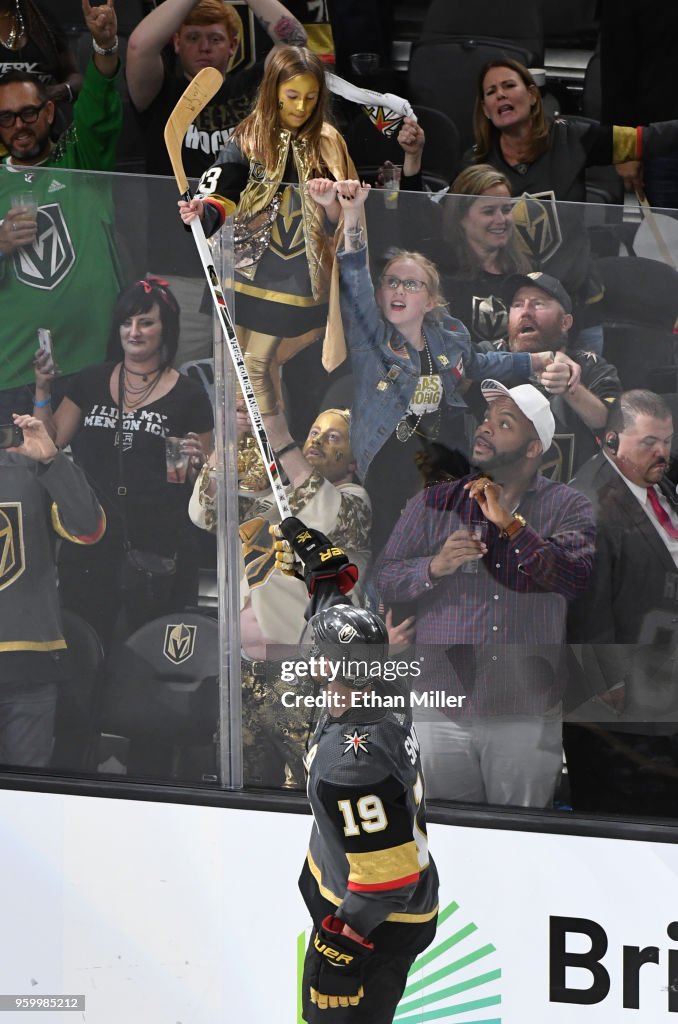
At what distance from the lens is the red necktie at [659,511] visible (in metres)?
2.91

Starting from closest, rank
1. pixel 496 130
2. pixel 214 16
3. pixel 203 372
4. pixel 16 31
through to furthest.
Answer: pixel 203 372, pixel 496 130, pixel 214 16, pixel 16 31

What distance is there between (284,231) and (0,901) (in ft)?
5.42

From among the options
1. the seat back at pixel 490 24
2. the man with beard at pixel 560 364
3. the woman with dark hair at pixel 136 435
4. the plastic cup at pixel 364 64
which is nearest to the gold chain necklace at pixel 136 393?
the woman with dark hair at pixel 136 435

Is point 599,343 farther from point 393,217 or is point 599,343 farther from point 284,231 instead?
point 284,231

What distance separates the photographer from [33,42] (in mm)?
3906

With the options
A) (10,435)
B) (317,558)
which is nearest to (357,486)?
(317,558)

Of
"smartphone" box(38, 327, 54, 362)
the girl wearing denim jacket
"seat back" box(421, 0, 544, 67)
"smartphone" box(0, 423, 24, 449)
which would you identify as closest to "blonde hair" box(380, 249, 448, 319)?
the girl wearing denim jacket

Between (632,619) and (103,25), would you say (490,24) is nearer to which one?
(103,25)

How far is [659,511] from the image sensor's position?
2.92 m

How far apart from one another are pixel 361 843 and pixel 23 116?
2.10 metres

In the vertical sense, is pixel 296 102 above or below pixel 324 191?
above

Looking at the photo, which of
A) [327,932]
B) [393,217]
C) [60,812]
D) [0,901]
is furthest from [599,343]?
[0,901]

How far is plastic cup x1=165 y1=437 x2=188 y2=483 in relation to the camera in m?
3.04

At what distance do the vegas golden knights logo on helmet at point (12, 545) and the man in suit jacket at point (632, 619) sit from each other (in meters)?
1.26
